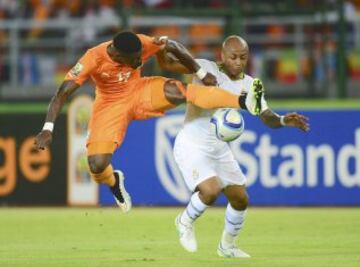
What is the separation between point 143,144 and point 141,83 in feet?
20.4

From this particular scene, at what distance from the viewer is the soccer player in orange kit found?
1115cm

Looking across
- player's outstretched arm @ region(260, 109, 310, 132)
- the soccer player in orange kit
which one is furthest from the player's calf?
player's outstretched arm @ region(260, 109, 310, 132)

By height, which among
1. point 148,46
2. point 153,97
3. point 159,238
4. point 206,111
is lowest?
point 159,238

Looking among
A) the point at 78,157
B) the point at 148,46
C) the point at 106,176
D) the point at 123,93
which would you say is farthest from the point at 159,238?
the point at 78,157

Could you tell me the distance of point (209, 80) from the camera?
11.4m

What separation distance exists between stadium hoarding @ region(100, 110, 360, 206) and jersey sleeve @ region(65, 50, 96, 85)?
6247 mm

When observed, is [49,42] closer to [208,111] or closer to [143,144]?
[143,144]

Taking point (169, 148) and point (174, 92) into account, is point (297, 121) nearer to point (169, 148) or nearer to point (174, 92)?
point (174, 92)

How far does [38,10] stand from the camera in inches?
930

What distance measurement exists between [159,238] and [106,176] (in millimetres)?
1744

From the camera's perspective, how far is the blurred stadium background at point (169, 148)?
13.4 meters

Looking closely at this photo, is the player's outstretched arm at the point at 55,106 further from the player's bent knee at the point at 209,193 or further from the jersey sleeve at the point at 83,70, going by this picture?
the player's bent knee at the point at 209,193

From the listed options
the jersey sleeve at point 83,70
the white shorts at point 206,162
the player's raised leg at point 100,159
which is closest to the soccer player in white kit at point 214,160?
the white shorts at point 206,162

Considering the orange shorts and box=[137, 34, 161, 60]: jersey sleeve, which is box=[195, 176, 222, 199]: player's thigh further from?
box=[137, 34, 161, 60]: jersey sleeve
